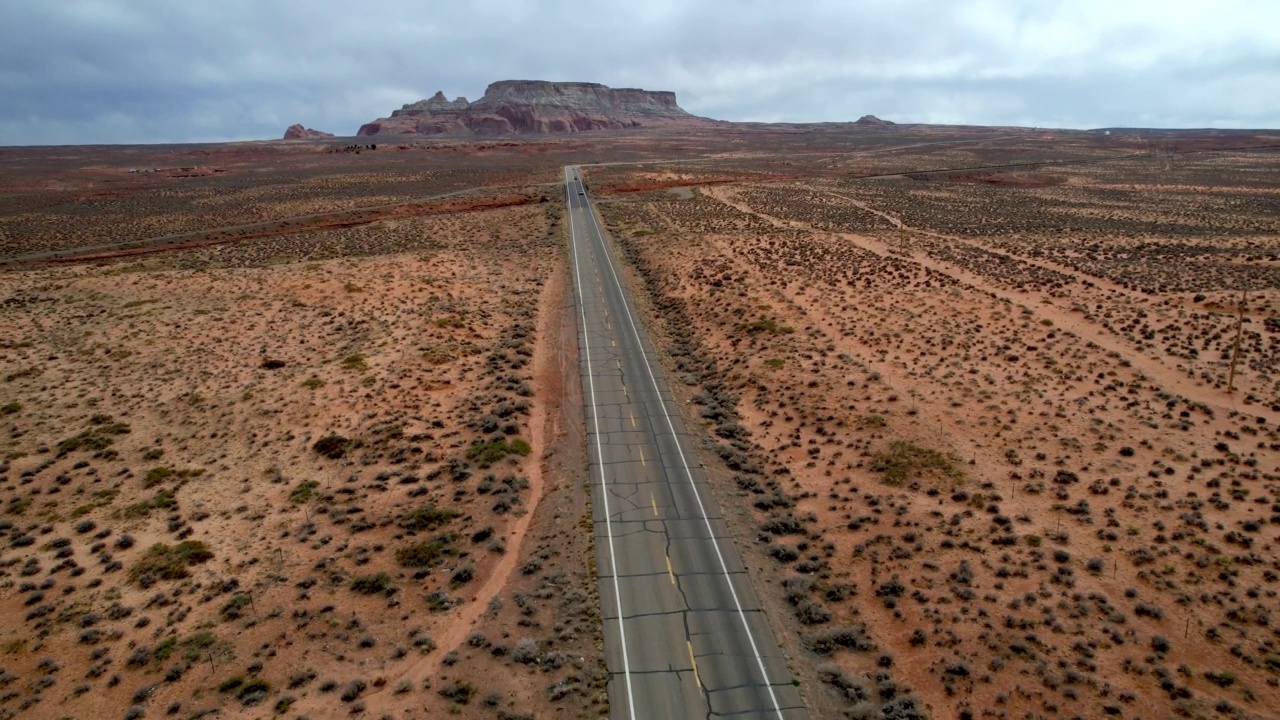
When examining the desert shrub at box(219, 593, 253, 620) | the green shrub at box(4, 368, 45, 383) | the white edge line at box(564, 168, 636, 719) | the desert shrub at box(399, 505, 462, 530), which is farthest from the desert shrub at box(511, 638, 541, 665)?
the green shrub at box(4, 368, 45, 383)

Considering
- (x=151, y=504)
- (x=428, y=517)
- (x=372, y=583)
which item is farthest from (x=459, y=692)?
(x=151, y=504)

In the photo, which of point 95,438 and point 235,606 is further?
point 95,438

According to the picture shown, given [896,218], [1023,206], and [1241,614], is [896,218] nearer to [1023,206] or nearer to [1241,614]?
[1023,206]

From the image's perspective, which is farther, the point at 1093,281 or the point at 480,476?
the point at 1093,281

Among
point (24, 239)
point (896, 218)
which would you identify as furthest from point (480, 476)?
point (24, 239)

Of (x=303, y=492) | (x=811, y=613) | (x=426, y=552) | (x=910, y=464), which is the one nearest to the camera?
(x=811, y=613)

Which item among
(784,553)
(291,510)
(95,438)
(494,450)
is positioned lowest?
(784,553)

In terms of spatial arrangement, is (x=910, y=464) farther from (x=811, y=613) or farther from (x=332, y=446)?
(x=332, y=446)
